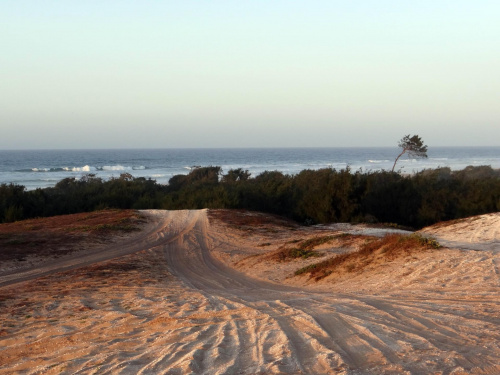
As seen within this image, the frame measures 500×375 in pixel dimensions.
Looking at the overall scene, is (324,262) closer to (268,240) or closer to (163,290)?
(163,290)

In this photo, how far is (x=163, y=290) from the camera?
9.95 meters

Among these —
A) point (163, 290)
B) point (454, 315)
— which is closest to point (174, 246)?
point (163, 290)

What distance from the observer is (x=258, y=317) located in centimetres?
637

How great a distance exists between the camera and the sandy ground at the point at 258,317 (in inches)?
183

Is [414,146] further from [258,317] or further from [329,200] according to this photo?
[258,317]

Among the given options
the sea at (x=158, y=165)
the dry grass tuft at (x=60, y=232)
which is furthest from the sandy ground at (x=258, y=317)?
the sea at (x=158, y=165)

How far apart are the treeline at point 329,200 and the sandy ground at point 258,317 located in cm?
1107

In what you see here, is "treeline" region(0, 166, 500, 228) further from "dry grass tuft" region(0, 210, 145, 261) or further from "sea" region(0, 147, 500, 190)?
"sea" region(0, 147, 500, 190)

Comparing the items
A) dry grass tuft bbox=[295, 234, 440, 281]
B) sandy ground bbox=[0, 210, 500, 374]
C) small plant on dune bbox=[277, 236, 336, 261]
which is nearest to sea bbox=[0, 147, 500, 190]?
small plant on dune bbox=[277, 236, 336, 261]

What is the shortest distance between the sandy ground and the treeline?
11.1m

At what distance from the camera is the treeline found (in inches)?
976

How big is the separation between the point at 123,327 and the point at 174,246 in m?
10.9

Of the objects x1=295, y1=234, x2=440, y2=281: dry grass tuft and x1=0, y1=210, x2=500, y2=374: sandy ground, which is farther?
x1=295, y1=234, x2=440, y2=281: dry grass tuft

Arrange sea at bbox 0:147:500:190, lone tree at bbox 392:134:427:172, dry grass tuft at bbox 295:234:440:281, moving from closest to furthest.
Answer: dry grass tuft at bbox 295:234:440:281
lone tree at bbox 392:134:427:172
sea at bbox 0:147:500:190
